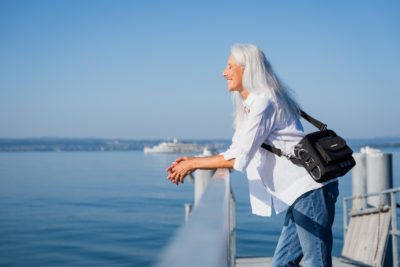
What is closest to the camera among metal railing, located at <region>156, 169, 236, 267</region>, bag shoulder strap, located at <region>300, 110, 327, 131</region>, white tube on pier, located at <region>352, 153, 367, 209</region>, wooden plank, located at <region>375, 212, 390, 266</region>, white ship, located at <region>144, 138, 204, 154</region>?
metal railing, located at <region>156, 169, 236, 267</region>

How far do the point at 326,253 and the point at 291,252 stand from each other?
0.72 ft

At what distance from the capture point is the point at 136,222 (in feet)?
71.7

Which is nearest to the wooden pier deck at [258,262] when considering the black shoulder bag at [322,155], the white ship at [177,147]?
the black shoulder bag at [322,155]

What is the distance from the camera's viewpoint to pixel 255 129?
6.63 ft

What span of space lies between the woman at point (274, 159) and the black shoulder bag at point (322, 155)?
0.05 metres

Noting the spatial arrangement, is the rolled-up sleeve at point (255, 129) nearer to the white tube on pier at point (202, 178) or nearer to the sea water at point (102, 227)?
the white tube on pier at point (202, 178)

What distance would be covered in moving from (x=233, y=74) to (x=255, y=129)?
1.06 feet

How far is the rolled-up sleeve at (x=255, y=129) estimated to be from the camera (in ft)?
6.63

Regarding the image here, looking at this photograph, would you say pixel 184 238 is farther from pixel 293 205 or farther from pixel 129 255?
pixel 129 255

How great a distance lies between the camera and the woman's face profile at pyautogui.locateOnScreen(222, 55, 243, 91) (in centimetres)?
218

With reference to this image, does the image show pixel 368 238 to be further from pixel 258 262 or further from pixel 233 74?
pixel 233 74

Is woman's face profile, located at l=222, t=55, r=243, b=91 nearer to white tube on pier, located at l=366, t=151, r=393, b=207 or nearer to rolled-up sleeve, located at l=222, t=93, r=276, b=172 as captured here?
rolled-up sleeve, located at l=222, t=93, r=276, b=172

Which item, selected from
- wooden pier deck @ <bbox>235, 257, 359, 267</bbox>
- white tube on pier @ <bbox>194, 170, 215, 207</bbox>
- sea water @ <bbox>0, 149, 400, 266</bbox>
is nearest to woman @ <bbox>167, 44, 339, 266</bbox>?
white tube on pier @ <bbox>194, 170, 215, 207</bbox>

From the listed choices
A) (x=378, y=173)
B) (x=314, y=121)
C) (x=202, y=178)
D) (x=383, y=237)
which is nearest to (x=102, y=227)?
(x=378, y=173)
